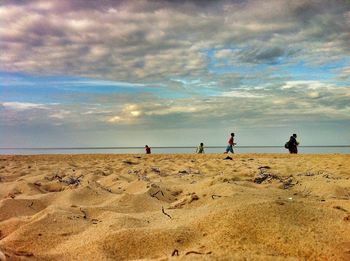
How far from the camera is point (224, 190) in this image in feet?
13.1

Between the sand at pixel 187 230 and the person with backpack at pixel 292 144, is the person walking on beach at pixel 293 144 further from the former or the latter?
the sand at pixel 187 230

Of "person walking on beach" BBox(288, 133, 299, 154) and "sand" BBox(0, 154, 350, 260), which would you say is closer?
"sand" BBox(0, 154, 350, 260)

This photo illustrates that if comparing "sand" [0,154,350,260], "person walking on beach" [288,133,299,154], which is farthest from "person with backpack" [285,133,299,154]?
"sand" [0,154,350,260]

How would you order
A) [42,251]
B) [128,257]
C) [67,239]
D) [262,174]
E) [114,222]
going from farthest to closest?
[262,174], [114,222], [67,239], [42,251], [128,257]

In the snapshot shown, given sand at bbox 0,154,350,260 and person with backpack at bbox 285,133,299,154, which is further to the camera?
person with backpack at bbox 285,133,299,154

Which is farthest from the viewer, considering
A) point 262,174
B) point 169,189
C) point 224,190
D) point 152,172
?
point 152,172

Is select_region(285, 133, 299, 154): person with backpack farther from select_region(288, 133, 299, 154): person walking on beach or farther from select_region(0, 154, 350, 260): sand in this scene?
select_region(0, 154, 350, 260): sand

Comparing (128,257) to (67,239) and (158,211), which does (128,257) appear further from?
(158,211)

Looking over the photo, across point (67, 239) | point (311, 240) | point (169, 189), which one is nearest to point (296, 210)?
point (311, 240)

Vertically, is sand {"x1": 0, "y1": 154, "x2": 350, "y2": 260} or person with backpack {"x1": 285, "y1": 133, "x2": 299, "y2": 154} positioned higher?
person with backpack {"x1": 285, "y1": 133, "x2": 299, "y2": 154}

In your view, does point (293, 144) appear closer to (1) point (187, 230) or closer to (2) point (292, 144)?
(2) point (292, 144)

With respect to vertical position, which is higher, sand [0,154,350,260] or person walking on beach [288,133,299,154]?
person walking on beach [288,133,299,154]

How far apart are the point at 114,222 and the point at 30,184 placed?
3.12 meters

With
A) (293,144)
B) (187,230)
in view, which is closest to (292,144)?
(293,144)
